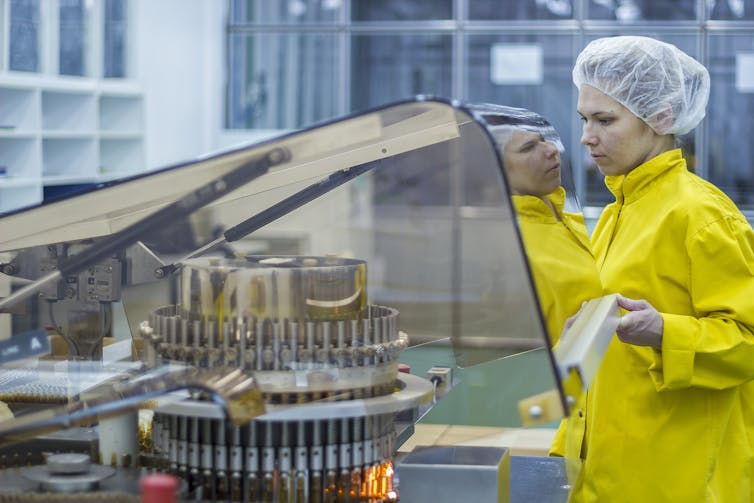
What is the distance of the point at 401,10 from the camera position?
311 inches

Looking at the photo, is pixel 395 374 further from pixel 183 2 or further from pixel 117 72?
pixel 183 2

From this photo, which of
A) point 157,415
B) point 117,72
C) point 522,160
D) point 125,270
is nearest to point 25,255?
point 125,270

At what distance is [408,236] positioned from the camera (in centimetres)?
764

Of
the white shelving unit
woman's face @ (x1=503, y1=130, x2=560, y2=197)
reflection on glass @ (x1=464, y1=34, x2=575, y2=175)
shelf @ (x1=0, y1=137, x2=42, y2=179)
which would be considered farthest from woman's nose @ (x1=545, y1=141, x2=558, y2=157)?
reflection on glass @ (x1=464, y1=34, x2=575, y2=175)

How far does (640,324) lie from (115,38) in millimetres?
6301

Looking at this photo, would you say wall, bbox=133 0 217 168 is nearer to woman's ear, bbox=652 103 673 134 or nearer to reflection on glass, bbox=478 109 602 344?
woman's ear, bbox=652 103 673 134

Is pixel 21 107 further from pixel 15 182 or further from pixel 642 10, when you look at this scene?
pixel 642 10

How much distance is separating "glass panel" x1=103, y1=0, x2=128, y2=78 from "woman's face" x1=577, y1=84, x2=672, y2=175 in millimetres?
5819

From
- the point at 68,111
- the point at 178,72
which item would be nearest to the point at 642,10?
the point at 178,72

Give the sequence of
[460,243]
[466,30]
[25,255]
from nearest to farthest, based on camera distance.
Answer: [25,255] < [460,243] < [466,30]

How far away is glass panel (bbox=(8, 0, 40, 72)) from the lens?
18.4ft

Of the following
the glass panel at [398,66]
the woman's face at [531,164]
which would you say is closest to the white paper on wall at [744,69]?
the glass panel at [398,66]

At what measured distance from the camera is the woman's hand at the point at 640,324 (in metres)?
1.50

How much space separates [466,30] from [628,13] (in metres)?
1.19
